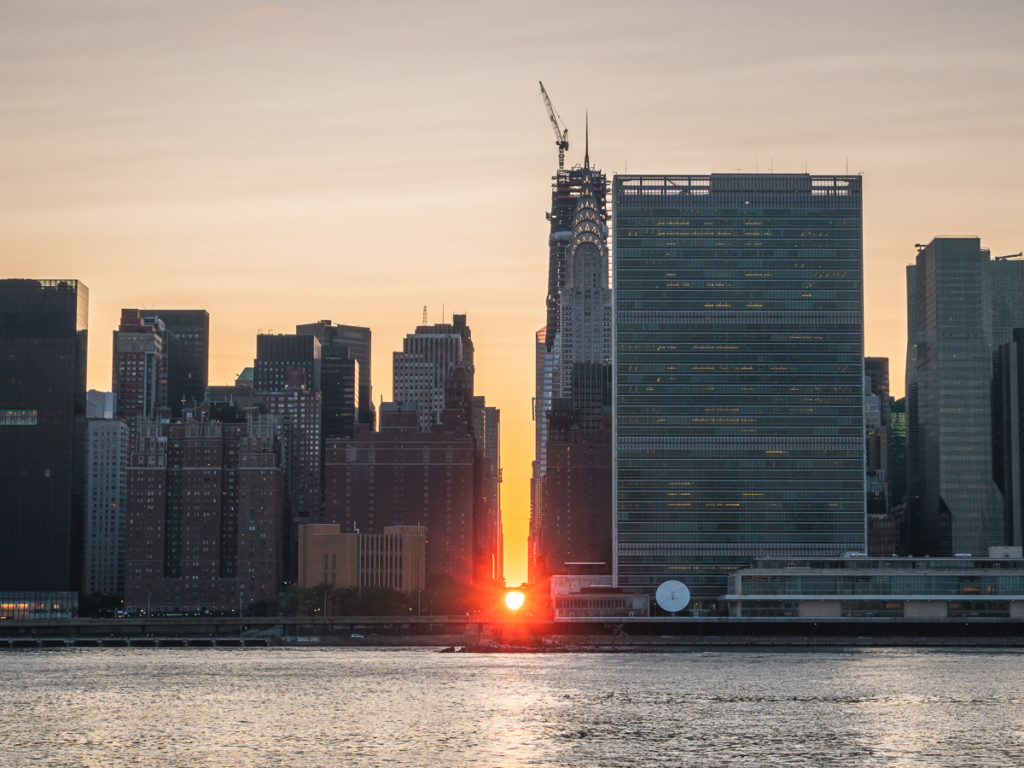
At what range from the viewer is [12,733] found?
154 m

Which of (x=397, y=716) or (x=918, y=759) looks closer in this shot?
(x=918, y=759)

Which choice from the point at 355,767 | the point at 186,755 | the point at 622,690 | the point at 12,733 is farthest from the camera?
the point at 622,690

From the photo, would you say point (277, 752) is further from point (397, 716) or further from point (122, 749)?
point (397, 716)

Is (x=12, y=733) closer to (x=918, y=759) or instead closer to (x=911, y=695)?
(x=918, y=759)

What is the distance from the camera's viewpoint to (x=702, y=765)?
12800 centimetres

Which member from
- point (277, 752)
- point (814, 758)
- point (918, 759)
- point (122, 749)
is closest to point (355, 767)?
point (277, 752)

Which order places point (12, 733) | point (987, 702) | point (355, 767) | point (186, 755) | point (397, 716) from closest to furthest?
point (355, 767) → point (186, 755) → point (12, 733) → point (397, 716) → point (987, 702)

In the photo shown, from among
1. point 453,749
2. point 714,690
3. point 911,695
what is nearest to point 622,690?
point 714,690

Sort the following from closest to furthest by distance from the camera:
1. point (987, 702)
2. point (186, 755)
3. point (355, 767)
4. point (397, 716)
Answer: point (355, 767), point (186, 755), point (397, 716), point (987, 702)

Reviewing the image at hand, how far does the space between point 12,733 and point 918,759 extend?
258ft

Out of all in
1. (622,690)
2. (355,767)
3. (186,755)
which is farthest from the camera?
(622,690)

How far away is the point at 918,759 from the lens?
13212 cm

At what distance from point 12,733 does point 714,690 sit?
79520 millimetres

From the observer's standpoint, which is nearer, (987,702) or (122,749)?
(122,749)
